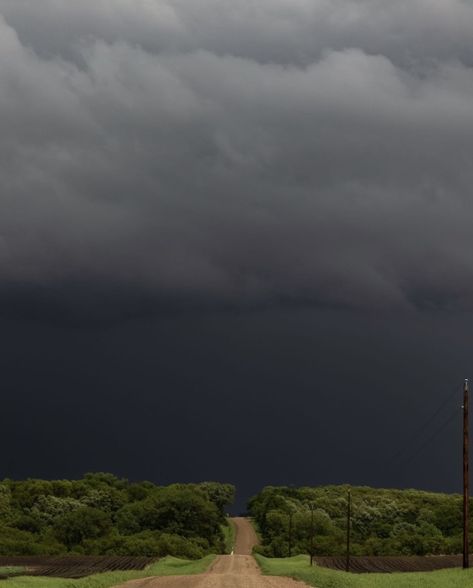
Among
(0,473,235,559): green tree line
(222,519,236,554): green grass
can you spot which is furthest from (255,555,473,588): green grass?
(222,519,236,554): green grass

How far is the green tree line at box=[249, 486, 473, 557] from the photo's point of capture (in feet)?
415

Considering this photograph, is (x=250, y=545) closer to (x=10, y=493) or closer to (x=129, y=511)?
(x=129, y=511)

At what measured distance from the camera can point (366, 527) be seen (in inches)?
6722

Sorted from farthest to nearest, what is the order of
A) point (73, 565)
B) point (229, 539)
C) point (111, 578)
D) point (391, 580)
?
point (229, 539), point (73, 565), point (111, 578), point (391, 580)

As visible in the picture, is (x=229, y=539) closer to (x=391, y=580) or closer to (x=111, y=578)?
(x=111, y=578)

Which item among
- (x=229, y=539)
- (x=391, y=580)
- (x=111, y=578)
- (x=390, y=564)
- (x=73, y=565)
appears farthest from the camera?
(x=229, y=539)

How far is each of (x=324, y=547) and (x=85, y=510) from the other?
45328 millimetres

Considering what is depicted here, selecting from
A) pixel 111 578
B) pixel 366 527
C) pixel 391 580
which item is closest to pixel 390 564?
pixel 391 580

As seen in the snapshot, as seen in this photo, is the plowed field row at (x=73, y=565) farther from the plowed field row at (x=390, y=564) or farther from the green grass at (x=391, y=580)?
the green grass at (x=391, y=580)

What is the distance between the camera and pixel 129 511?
148875mm

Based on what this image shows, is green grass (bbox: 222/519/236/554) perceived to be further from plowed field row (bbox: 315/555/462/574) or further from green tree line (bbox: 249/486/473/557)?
plowed field row (bbox: 315/555/462/574)

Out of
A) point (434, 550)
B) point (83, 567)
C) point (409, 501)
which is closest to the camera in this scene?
point (83, 567)

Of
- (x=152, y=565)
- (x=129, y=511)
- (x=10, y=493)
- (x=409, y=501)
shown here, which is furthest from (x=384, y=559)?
(x=10, y=493)

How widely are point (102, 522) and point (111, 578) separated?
269 ft
